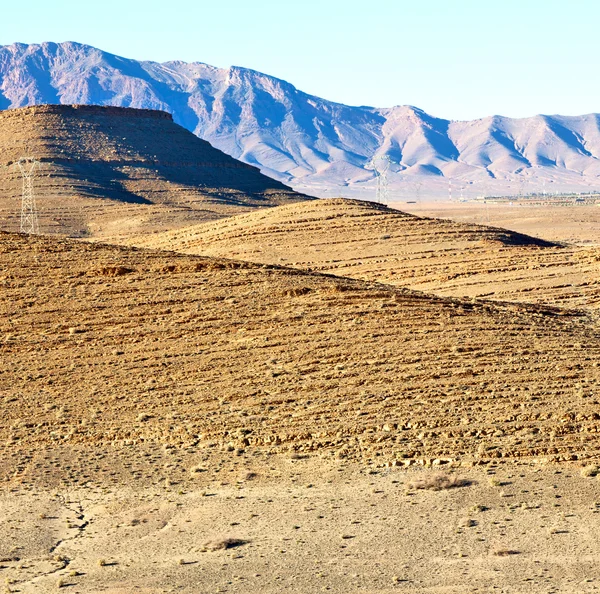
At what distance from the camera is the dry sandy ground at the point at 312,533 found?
49.4 feet

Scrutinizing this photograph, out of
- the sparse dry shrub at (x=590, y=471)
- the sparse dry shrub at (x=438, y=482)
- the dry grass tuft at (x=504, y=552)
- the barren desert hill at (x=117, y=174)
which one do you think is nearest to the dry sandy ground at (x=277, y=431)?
the dry grass tuft at (x=504, y=552)

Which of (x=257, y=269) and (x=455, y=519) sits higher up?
(x=257, y=269)

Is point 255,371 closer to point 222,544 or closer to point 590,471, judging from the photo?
point 590,471

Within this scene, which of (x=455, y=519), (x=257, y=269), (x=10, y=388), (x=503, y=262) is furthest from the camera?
(x=503, y=262)

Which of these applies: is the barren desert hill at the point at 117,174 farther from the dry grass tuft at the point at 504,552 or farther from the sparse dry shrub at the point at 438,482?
the dry grass tuft at the point at 504,552

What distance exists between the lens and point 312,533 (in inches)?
667

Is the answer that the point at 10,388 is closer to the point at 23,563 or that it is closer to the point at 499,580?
the point at 23,563

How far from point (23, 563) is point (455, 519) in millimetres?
6363

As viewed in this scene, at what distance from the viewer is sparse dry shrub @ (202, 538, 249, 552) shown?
1639cm

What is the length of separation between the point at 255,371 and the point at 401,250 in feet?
86.7

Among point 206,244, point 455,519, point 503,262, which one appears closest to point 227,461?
point 455,519

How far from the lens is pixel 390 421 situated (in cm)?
2183

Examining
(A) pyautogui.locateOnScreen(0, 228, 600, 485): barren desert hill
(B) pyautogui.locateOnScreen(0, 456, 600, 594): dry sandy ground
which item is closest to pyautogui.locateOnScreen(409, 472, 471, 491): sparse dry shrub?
(B) pyautogui.locateOnScreen(0, 456, 600, 594): dry sandy ground

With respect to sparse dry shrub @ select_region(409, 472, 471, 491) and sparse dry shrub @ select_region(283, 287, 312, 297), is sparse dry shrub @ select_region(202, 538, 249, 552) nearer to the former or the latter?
sparse dry shrub @ select_region(409, 472, 471, 491)
